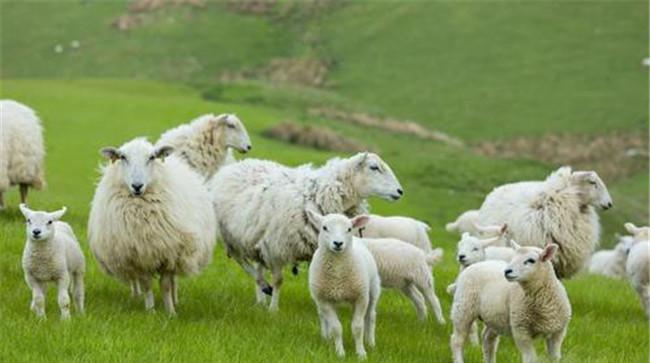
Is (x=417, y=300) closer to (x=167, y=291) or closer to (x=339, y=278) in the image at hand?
(x=339, y=278)

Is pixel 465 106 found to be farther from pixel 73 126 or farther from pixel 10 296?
pixel 10 296

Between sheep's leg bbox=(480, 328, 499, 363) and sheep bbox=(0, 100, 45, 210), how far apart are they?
8179mm

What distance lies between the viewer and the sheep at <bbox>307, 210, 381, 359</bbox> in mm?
7984

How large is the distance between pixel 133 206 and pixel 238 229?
5.38ft

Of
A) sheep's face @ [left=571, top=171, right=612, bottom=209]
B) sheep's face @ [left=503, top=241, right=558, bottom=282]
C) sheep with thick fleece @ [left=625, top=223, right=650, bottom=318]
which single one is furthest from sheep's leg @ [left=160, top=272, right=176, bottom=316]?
sheep's face @ [left=571, top=171, right=612, bottom=209]

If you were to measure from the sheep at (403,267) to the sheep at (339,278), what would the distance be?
1.35m

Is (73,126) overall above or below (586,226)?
below

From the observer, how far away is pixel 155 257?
9.20m

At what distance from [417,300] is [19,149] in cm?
697

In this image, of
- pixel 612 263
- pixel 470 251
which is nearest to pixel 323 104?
pixel 612 263

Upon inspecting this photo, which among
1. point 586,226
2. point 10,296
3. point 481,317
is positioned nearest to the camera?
point 481,317

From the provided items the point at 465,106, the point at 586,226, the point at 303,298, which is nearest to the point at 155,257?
the point at 303,298

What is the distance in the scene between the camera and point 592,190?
1200cm

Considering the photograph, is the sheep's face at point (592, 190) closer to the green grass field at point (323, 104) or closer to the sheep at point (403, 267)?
the green grass field at point (323, 104)
